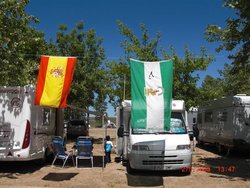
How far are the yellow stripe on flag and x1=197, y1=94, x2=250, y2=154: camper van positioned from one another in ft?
30.2

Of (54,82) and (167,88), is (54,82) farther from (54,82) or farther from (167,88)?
(167,88)

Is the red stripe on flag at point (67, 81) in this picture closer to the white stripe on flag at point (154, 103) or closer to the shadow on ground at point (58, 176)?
the shadow on ground at point (58, 176)

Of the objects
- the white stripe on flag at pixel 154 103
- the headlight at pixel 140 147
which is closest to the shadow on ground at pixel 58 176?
the headlight at pixel 140 147

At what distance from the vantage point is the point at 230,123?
18781 mm

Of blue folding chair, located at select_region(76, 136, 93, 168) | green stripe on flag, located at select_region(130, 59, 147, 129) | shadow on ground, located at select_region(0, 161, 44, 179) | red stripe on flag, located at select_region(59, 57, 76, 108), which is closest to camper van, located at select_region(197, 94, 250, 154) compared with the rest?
blue folding chair, located at select_region(76, 136, 93, 168)

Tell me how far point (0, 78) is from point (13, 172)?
3014mm

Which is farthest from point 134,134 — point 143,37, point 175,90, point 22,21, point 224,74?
point 224,74

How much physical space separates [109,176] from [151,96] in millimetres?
3057

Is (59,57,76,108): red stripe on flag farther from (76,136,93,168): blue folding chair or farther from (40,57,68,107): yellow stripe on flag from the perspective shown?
(76,136,93,168): blue folding chair

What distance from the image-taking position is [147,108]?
444 inches

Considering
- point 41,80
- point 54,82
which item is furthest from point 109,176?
point 41,80

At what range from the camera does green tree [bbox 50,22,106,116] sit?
27656 millimetres

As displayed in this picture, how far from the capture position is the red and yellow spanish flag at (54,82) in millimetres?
11938

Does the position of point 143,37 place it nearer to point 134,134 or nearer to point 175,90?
point 175,90
